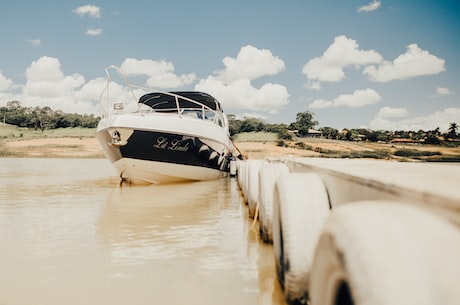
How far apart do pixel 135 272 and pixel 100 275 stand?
282 millimetres

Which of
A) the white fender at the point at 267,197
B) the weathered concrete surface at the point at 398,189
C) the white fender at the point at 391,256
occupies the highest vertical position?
the weathered concrete surface at the point at 398,189

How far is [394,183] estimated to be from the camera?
1365 millimetres

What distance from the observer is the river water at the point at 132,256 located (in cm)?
278

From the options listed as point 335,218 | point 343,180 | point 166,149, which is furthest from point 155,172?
point 335,218

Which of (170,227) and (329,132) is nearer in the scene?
(170,227)

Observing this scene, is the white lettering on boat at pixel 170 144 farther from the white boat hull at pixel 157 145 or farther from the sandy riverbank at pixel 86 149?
the sandy riverbank at pixel 86 149

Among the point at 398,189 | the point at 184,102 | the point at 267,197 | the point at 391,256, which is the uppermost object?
the point at 184,102

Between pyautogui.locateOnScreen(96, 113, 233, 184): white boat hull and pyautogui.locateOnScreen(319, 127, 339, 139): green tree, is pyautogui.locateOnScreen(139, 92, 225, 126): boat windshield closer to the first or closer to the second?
pyautogui.locateOnScreen(96, 113, 233, 184): white boat hull

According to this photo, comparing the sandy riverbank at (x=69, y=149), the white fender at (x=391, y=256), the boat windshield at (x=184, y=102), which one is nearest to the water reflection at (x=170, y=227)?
the white fender at (x=391, y=256)

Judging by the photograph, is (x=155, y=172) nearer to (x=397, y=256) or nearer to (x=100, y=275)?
(x=100, y=275)

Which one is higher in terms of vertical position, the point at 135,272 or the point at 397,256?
the point at 397,256

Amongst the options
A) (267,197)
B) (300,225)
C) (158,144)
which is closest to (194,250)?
(267,197)

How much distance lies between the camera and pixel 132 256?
12.2 feet

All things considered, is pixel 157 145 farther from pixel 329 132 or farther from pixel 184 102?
pixel 329 132
